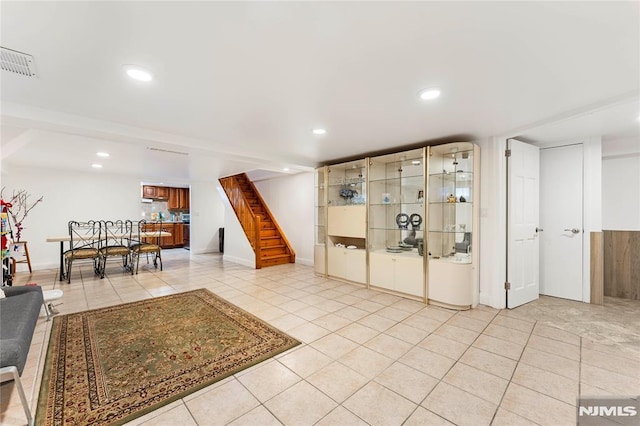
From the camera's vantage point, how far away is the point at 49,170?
620 centimetres

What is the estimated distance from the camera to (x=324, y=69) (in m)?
1.92

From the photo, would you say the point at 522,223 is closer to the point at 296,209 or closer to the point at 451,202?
the point at 451,202

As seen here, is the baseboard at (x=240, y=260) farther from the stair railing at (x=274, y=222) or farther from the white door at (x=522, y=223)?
the white door at (x=522, y=223)

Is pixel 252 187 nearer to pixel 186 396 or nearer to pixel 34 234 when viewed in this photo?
pixel 34 234

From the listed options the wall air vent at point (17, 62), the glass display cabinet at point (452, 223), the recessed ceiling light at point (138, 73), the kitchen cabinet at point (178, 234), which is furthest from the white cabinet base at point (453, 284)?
the kitchen cabinet at point (178, 234)

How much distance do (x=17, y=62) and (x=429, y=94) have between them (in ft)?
10.0

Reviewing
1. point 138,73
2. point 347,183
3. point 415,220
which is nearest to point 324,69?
point 138,73

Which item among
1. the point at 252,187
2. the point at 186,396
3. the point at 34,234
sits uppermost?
the point at 252,187

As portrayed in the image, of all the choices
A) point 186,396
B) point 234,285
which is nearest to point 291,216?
point 234,285

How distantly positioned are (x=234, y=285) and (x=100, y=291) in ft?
6.84

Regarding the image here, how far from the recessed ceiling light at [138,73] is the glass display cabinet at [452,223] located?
3.35m

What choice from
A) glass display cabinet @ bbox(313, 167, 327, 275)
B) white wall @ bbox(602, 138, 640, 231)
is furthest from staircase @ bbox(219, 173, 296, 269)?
white wall @ bbox(602, 138, 640, 231)

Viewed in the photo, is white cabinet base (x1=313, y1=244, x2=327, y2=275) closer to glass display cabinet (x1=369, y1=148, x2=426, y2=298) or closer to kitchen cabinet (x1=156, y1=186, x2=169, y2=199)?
glass display cabinet (x1=369, y1=148, x2=426, y2=298)

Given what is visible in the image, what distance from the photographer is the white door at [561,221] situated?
12.4ft
